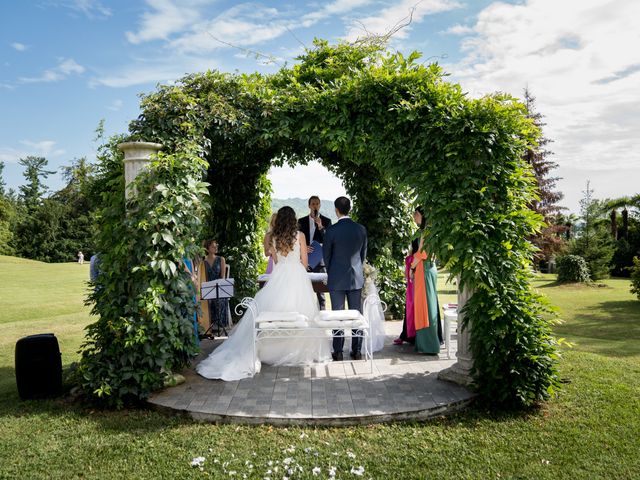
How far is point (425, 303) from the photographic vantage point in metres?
7.27

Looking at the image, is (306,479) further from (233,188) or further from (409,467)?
(233,188)

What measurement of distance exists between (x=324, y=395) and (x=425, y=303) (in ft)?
7.96

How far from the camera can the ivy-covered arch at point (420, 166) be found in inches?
210

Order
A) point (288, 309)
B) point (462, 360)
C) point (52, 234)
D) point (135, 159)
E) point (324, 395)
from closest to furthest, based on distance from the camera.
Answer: point (324, 395)
point (135, 159)
point (462, 360)
point (288, 309)
point (52, 234)

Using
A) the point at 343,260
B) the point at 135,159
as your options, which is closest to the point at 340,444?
the point at 343,260

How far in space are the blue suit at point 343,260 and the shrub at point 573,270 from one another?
58.5ft

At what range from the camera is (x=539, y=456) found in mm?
4309

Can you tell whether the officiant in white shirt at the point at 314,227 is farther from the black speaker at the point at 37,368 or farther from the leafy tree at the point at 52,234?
the leafy tree at the point at 52,234

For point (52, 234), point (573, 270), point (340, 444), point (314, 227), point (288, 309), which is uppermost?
point (52, 234)

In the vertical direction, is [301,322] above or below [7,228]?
below

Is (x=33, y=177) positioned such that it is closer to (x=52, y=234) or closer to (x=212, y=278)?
(x=52, y=234)

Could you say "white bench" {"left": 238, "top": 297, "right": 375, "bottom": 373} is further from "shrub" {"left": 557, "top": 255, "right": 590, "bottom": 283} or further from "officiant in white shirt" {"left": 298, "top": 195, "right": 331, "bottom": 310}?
"shrub" {"left": 557, "top": 255, "right": 590, "bottom": 283}

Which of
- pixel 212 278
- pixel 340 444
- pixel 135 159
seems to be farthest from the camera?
pixel 212 278

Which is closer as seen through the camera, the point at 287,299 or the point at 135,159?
the point at 135,159
